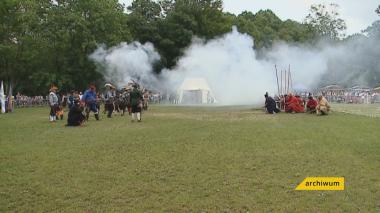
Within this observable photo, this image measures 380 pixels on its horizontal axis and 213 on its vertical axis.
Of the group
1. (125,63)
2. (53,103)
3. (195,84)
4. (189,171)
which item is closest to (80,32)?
(125,63)

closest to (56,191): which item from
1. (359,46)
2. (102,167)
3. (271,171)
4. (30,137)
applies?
(102,167)

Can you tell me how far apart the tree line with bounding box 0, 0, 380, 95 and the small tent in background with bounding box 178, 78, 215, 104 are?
7.93m

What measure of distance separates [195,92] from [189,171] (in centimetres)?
4156

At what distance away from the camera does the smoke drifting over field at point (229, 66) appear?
49.2m

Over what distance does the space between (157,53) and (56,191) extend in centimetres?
5249

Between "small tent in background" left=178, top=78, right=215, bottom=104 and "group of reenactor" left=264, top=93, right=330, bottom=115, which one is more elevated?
"small tent in background" left=178, top=78, right=215, bottom=104

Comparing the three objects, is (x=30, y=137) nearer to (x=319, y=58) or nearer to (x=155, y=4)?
(x=319, y=58)

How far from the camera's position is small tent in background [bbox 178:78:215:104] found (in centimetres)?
5088

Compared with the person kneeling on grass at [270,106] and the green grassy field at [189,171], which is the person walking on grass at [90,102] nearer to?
the green grassy field at [189,171]

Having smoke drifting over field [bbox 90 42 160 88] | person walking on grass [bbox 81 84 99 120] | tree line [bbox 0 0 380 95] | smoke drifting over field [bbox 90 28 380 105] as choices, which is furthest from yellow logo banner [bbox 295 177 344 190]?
tree line [bbox 0 0 380 95]

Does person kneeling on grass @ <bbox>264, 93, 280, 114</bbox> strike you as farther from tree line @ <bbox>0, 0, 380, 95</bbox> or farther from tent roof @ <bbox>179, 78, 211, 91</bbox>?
tree line @ <bbox>0, 0, 380, 95</bbox>

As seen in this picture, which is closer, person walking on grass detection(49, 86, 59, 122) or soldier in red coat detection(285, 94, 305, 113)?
person walking on grass detection(49, 86, 59, 122)

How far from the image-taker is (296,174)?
9.20 metres

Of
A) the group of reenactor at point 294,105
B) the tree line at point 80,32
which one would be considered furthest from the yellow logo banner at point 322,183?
the tree line at point 80,32
